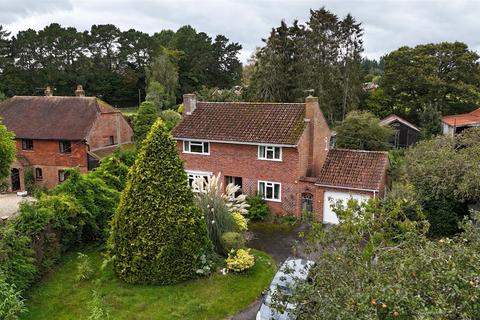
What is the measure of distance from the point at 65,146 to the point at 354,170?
866 inches

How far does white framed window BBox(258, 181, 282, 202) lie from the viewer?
76.9 feet

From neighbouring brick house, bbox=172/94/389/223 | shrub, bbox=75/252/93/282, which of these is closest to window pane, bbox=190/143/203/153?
neighbouring brick house, bbox=172/94/389/223

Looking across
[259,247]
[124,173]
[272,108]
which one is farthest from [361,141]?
[124,173]

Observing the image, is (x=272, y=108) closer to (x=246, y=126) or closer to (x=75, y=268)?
(x=246, y=126)

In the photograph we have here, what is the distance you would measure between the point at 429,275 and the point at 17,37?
85.6 metres

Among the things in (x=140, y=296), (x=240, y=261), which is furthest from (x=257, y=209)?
(x=140, y=296)

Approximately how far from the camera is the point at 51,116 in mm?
32438

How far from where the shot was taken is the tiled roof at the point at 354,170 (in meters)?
21.6

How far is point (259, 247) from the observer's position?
19.6m

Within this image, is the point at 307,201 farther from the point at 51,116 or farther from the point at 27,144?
the point at 27,144

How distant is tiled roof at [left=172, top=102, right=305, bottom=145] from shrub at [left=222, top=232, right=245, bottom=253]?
23.9 feet

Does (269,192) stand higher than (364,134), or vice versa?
(364,134)

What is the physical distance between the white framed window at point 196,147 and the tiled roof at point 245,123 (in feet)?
1.49

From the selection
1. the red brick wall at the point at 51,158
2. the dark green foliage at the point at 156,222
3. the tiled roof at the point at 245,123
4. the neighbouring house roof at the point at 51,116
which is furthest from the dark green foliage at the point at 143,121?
the dark green foliage at the point at 156,222
